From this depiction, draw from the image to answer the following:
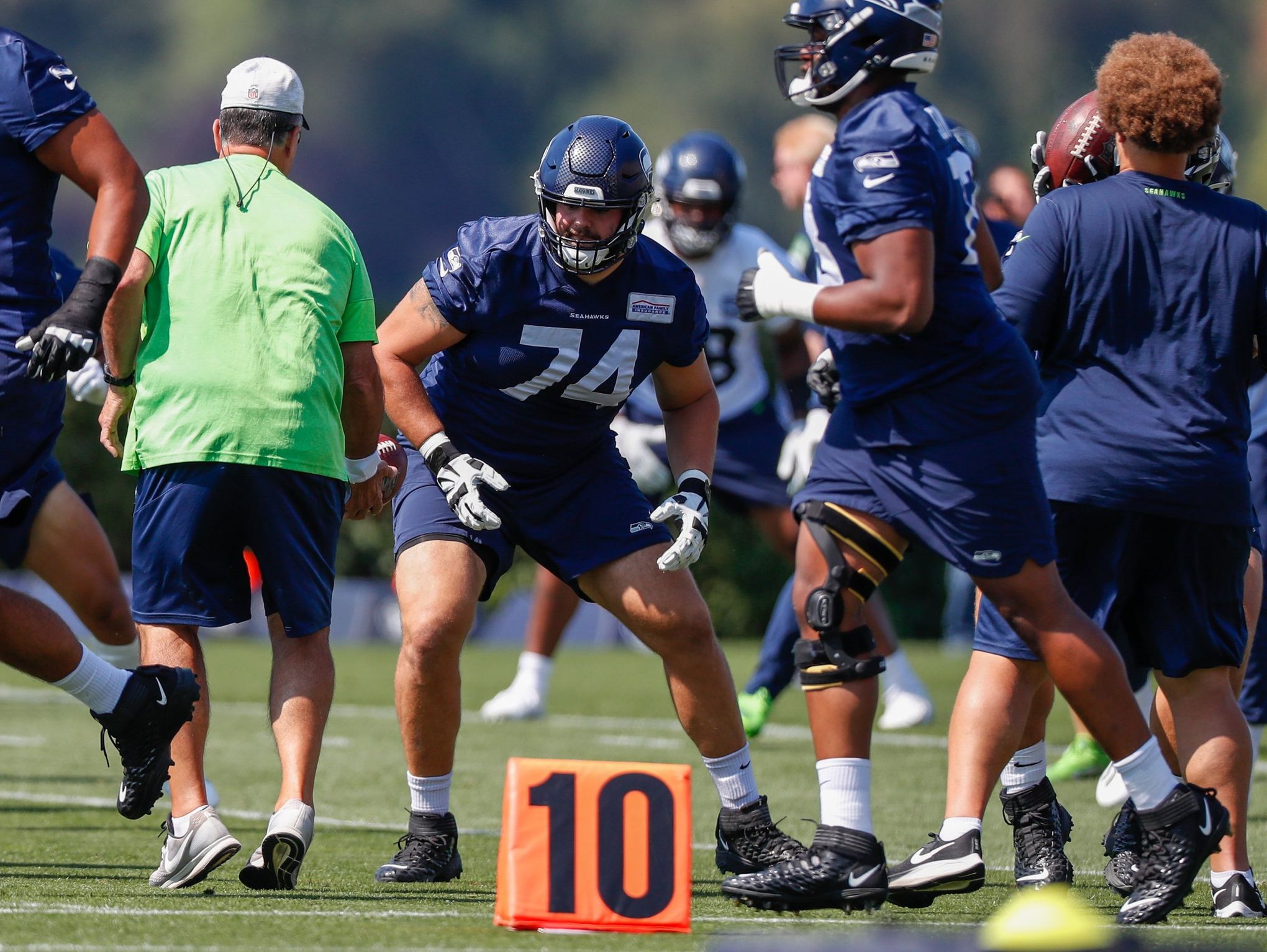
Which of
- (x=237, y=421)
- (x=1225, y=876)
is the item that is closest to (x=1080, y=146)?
(x=1225, y=876)

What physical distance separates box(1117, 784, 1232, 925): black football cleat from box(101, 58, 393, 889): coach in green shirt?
1954 mm

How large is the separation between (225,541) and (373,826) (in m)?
1.84

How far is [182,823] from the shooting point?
15.5 feet

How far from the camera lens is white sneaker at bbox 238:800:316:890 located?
464 cm

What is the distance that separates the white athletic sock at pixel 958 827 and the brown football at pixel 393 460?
5.89 ft

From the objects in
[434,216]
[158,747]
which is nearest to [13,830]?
[158,747]

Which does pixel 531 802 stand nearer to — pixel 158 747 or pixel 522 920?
pixel 522 920

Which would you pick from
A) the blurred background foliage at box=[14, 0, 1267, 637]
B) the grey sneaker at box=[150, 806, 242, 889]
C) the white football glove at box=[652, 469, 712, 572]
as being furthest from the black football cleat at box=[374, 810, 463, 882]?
the blurred background foliage at box=[14, 0, 1267, 637]

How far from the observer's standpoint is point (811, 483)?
15.0ft

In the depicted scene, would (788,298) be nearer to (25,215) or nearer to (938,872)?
(938,872)

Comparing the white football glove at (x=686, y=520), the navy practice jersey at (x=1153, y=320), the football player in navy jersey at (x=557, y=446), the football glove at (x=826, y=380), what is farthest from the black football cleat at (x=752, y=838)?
the navy practice jersey at (x=1153, y=320)

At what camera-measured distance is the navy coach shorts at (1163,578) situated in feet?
15.6

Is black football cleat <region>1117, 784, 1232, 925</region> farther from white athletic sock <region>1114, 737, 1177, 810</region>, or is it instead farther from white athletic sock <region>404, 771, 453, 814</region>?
white athletic sock <region>404, 771, 453, 814</region>

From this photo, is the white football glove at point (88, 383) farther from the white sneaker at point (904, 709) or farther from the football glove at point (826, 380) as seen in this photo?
the white sneaker at point (904, 709)
